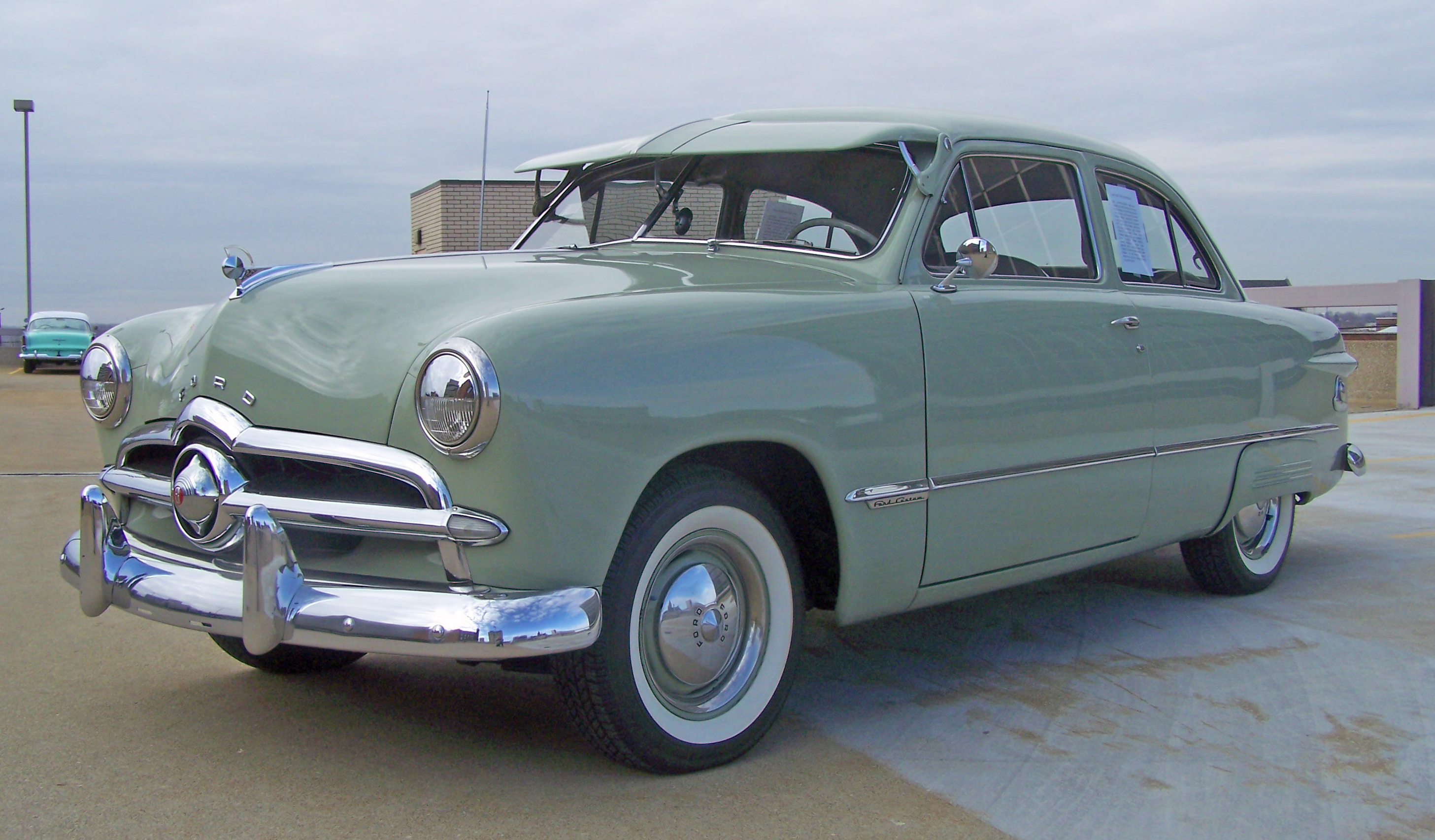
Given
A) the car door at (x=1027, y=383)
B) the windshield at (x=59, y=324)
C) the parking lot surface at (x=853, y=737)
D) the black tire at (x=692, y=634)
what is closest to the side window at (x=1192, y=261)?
the car door at (x=1027, y=383)

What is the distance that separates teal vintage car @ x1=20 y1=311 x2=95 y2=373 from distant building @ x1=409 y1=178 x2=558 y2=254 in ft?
36.5

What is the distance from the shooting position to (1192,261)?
16.1ft

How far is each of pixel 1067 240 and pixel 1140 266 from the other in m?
0.45

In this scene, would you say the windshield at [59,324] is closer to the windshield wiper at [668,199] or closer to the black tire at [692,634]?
the windshield wiper at [668,199]

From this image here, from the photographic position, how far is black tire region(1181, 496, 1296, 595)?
4938 millimetres

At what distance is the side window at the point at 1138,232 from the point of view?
4.43 metres

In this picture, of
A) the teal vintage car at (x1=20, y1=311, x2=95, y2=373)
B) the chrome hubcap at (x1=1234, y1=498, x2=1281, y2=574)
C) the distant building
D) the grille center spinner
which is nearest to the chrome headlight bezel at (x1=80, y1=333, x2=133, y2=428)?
the grille center spinner

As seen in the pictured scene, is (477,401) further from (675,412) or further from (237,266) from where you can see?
(237,266)

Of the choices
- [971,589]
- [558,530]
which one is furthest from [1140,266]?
[558,530]

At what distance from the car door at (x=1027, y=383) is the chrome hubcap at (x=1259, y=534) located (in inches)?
44.2

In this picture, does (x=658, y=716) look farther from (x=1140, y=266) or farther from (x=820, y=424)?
(x=1140, y=266)

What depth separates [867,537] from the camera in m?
3.25

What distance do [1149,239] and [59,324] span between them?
1086 inches

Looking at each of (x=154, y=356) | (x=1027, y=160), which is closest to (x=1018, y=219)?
(x=1027, y=160)
